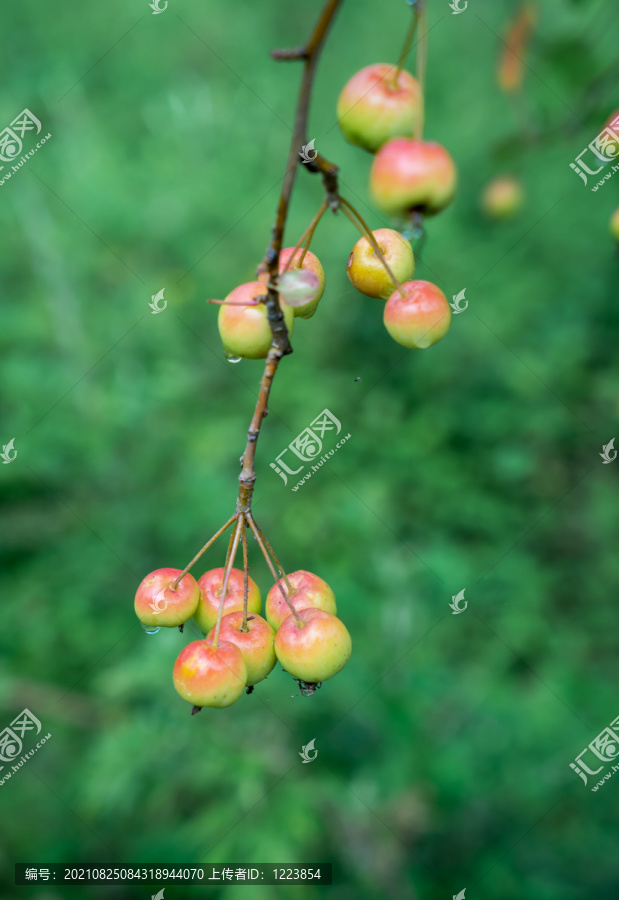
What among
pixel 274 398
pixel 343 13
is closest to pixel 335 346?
pixel 274 398

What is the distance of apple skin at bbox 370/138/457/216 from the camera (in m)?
0.77

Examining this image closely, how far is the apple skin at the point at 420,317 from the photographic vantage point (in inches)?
37.7

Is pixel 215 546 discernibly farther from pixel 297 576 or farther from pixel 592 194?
pixel 592 194

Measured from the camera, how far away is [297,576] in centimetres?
114

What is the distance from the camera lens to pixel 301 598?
1094 mm
